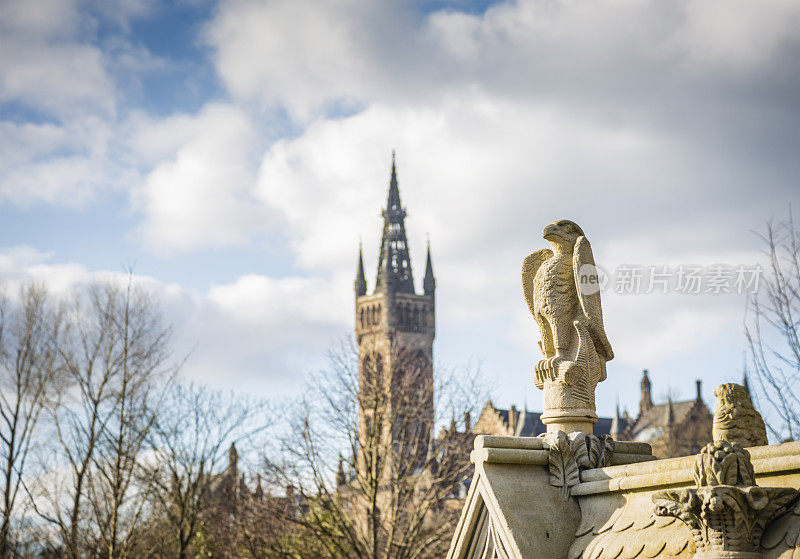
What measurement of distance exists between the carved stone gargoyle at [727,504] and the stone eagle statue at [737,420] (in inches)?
56.2

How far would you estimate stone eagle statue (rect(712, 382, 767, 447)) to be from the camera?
651 centimetres

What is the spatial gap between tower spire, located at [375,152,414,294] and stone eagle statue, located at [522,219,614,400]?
89489 mm

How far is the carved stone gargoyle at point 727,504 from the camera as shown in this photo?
16.0 ft

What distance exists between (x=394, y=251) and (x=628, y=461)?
9403 cm

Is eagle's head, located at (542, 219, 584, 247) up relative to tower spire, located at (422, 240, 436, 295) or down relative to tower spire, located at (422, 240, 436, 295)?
down

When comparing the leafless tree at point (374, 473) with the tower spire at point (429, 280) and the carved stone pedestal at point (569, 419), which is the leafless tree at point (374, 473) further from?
the tower spire at point (429, 280)

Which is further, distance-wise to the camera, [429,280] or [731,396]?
[429,280]

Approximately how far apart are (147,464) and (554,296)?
86.8 ft

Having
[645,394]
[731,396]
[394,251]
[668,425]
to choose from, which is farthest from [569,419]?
[394,251]

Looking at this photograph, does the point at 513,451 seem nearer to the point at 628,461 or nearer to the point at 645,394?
the point at 628,461

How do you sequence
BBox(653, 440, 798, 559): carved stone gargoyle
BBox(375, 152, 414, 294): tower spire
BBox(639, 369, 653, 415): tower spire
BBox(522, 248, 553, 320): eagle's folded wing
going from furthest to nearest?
BBox(375, 152, 414, 294): tower spire < BBox(639, 369, 653, 415): tower spire < BBox(522, 248, 553, 320): eagle's folded wing < BBox(653, 440, 798, 559): carved stone gargoyle

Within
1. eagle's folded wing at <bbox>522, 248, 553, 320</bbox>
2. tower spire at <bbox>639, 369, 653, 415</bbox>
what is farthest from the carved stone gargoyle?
tower spire at <bbox>639, 369, 653, 415</bbox>

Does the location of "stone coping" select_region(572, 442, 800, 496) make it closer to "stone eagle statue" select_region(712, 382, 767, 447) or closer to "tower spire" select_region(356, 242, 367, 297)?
"stone eagle statue" select_region(712, 382, 767, 447)

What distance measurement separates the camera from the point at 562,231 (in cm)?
752
